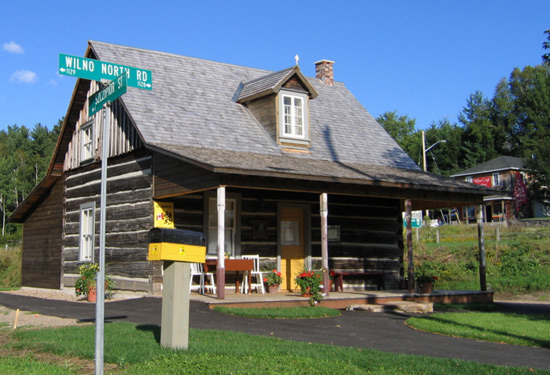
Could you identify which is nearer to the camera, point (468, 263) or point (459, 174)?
point (468, 263)

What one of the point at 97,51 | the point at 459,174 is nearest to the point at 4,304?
the point at 97,51

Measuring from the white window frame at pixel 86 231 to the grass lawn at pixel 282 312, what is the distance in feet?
25.2

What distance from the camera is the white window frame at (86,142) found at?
19547 millimetres

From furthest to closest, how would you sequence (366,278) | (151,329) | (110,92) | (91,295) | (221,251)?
(366,278) → (91,295) → (221,251) → (151,329) → (110,92)

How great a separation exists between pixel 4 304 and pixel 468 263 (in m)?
20.3

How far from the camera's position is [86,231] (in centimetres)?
1953

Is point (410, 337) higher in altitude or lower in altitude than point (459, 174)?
lower

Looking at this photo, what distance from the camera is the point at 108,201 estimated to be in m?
18.1

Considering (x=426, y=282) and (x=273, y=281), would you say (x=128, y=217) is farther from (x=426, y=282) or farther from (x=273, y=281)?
(x=426, y=282)

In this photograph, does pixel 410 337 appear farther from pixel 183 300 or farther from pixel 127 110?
pixel 127 110

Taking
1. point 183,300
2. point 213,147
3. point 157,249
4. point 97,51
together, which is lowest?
point 183,300

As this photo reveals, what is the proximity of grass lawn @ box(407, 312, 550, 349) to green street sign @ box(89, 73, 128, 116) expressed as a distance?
7.53 metres

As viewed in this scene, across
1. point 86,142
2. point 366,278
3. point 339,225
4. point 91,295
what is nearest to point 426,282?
point 366,278

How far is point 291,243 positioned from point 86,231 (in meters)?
6.34
